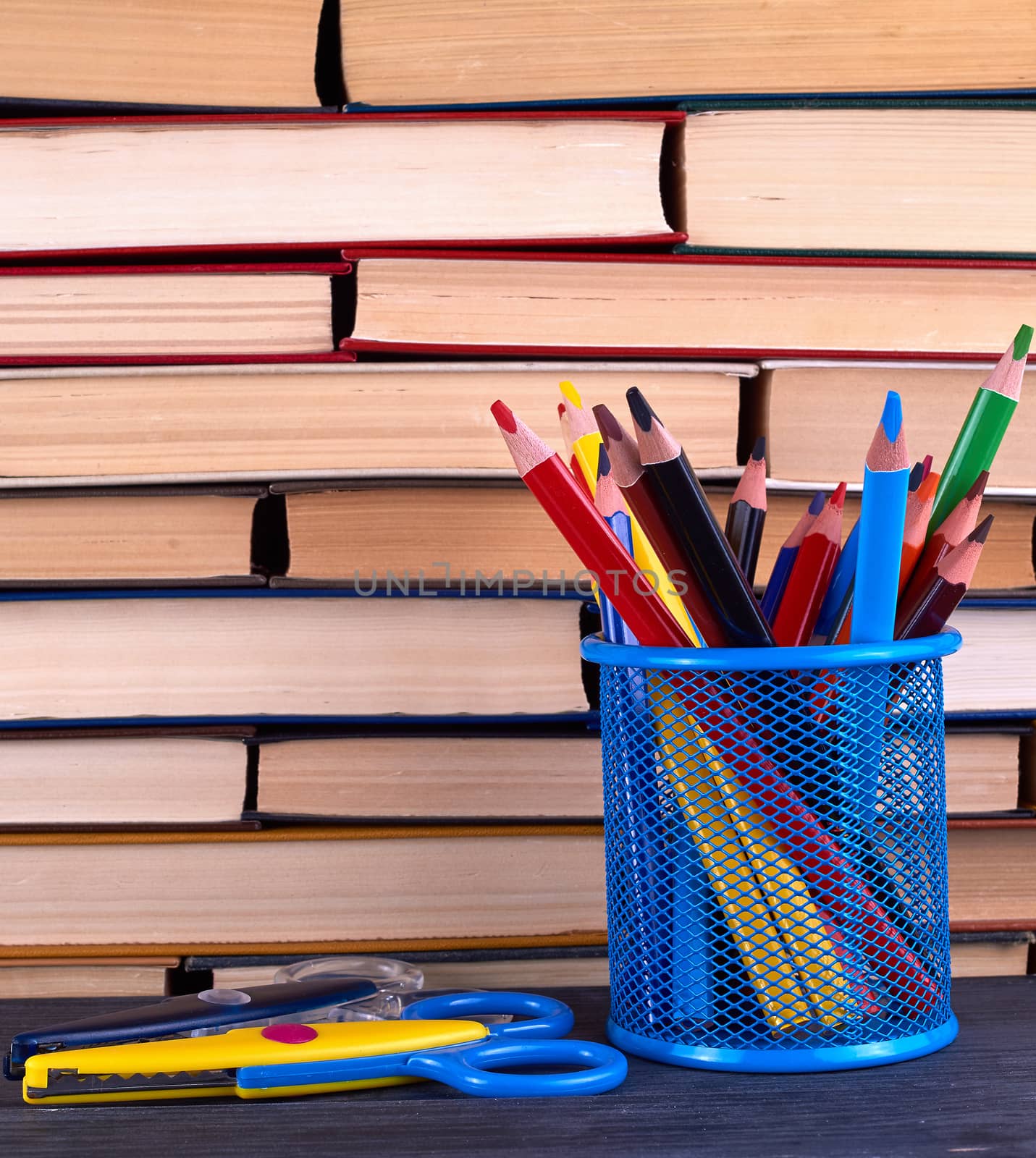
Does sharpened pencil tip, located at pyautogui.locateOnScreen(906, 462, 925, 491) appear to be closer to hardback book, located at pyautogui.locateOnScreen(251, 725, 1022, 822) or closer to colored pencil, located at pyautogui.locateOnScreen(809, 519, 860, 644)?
colored pencil, located at pyautogui.locateOnScreen(809, 519, 860, 644)

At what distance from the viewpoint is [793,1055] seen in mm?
507

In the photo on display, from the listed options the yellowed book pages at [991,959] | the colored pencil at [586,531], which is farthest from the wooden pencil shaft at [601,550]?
the yellowed book pages at [991,959]

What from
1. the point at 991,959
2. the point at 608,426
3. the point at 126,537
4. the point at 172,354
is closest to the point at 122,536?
the point at 126,537

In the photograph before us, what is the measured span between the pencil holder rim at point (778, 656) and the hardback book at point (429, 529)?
15 centimetres

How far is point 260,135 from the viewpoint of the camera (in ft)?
2.14

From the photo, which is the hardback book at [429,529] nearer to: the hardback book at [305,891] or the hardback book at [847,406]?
the hardback book at [847,406]

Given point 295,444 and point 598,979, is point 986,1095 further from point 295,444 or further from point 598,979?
point 295,444

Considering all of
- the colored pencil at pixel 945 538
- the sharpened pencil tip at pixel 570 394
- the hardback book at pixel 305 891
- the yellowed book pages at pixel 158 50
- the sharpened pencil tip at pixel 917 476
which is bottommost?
the hardback book at pixel 305 891

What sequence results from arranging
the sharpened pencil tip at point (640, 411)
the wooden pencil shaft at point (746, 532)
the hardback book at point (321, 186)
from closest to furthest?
the sharpened pencil tip at point (640, 411) → the wooden pencil shaft at point (746, 532) → the hardback book at point (321, 186)

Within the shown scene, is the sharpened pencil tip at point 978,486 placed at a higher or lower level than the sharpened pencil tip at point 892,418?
lower

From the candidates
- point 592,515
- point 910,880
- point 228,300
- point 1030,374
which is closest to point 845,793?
point 910,880

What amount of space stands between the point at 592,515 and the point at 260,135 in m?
0.32

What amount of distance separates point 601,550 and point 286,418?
243 mm

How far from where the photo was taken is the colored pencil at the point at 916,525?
52cm
